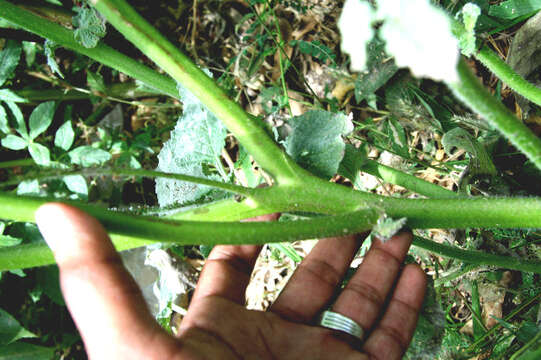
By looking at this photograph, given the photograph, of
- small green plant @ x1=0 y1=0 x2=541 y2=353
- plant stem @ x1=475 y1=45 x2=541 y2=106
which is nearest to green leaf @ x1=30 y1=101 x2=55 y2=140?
small green plant @ x1=0 y1=0 x2=541 y2=353

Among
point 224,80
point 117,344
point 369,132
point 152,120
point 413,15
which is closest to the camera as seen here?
point 413,15

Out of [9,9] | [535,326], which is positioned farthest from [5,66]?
[535,326]

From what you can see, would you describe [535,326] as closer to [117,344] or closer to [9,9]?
[117,344]

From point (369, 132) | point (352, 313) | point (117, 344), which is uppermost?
point (369, 132)

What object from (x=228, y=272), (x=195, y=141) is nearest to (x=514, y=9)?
(x=195, y=141)

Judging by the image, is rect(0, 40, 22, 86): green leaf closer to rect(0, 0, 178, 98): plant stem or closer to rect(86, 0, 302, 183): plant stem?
rect(0, 0, 178, 98): plant stem

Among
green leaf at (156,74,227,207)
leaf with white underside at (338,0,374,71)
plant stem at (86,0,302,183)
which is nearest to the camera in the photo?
leaf with white underside at (338,0,374,71)
